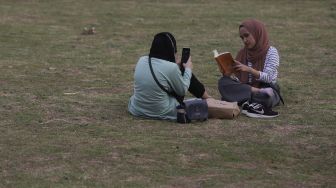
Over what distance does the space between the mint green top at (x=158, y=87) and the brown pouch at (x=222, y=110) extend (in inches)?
12.8

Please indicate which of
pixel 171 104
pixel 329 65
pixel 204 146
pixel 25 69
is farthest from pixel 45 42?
pixel 204 146

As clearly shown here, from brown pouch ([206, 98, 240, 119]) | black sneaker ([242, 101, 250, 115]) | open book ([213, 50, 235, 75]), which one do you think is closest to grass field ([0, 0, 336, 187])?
brown pouch ([206, 98, 240, 119])

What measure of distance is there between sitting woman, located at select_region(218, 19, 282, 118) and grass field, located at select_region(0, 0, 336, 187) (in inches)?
10.2

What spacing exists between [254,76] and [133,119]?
1452mm

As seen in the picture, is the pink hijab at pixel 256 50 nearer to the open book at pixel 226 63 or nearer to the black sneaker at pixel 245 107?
the open book at pixel 226 63

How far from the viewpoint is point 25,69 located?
10.2m

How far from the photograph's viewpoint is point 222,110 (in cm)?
765

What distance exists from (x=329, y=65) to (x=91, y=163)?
18.4 ft

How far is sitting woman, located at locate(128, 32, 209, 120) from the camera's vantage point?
744cm

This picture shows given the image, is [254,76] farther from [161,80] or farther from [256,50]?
[161,80]

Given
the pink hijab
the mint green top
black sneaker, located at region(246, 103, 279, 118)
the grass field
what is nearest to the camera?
the grass field

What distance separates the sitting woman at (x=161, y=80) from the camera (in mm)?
7438

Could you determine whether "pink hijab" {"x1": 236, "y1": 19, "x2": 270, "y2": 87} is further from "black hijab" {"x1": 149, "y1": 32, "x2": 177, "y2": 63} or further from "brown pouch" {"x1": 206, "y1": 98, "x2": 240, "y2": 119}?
"black hijab" {"x1": 149, "y1": 32, "x2": 177, "y2": 63}

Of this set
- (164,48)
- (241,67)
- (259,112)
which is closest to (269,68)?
(241,67)
